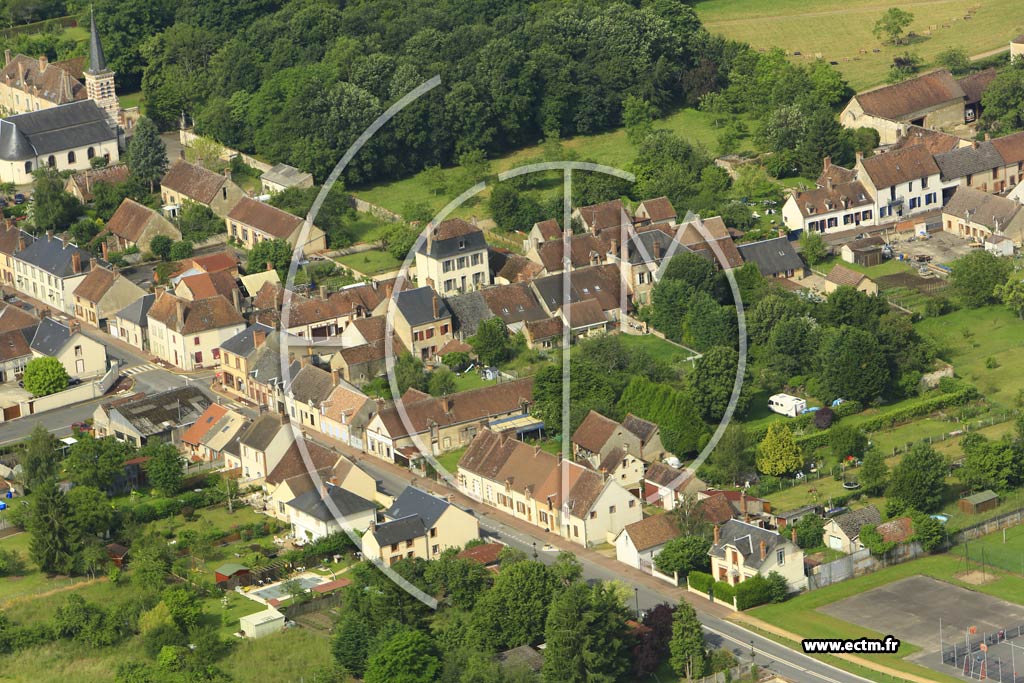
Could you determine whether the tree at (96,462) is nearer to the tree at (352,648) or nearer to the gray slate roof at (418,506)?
the gray slate roof at (418,506)

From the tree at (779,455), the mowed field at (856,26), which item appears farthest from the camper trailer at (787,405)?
the mowed field at (856,26)

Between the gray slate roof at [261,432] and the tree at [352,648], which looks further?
the gray slate roof at [261,432]

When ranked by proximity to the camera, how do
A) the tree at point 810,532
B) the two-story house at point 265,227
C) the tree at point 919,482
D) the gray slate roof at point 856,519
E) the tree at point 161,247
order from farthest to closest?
the tree at point 161,247
the two-story house at point 265,227
the tree at point 919,482
the tree at point 810,532
the gray slate roof at point 856,519

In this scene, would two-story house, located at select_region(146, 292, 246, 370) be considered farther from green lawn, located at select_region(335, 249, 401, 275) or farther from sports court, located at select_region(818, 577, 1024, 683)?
sports court, located at select_region(818, 577, 1024, 683)

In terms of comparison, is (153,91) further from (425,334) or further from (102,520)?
(102,520)

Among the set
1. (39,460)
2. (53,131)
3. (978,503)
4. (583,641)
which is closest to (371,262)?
(39,460)

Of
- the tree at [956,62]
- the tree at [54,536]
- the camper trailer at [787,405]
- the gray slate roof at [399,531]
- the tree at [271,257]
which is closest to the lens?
the gray slate roof at [399,531]
